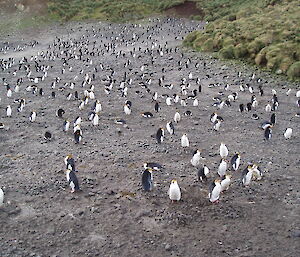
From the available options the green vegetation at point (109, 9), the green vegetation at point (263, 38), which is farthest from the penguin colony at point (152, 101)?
the green vegetation at point (109, 9)

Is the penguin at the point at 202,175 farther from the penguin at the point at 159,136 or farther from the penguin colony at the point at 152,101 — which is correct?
the penguin at the point at 159,136

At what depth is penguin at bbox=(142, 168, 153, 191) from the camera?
741 cm

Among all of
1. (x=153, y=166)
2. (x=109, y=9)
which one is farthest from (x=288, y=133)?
(x=109, y=9)

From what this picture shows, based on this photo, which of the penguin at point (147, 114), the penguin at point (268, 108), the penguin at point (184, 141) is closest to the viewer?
the penguin at point (184, 141)

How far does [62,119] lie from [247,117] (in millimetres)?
6043

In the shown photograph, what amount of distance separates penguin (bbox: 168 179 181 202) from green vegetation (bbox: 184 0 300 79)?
11.4 meters

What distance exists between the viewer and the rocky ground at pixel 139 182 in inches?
237

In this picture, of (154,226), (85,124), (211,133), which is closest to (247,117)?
(211,133)

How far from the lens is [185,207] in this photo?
691 cm

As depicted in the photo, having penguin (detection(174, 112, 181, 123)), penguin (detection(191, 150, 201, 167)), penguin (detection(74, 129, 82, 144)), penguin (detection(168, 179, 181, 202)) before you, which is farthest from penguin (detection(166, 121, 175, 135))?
penguin (detection(168, 179, 181, 202))

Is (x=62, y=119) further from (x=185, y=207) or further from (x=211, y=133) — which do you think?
(x=185, y=207)

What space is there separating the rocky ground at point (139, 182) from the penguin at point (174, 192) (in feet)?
0.43

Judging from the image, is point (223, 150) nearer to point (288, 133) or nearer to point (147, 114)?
point (288, 133)

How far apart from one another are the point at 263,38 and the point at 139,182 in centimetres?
1481
